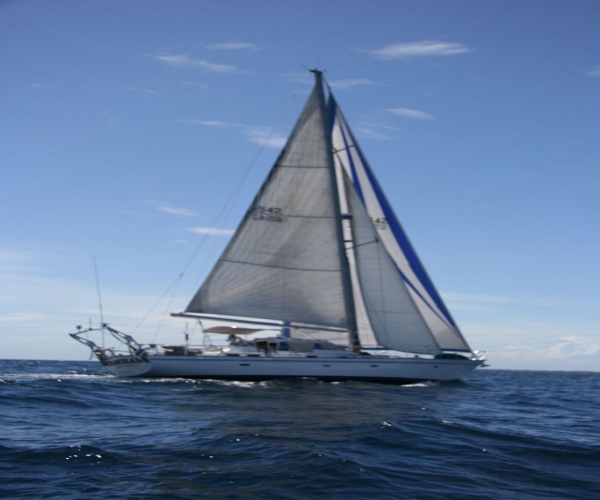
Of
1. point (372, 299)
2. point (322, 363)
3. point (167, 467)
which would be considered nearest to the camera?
point (167, 467)

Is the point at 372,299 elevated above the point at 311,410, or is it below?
above

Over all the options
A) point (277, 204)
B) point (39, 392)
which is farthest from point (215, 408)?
point (277, 204)

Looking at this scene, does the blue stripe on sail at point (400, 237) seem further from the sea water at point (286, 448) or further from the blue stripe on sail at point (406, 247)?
the sea water at point (286, 448)

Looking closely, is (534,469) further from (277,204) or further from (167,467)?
(277,204)

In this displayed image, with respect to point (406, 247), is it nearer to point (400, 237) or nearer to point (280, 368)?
point (400, 237)

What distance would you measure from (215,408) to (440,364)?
600 inches

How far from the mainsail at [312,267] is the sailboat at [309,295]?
0.05m

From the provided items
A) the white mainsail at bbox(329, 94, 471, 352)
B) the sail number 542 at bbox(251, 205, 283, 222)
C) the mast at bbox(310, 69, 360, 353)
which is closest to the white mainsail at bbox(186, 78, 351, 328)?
the sail number 542 at bbox(251, 205, 283, 222)

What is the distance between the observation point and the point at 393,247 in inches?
1328

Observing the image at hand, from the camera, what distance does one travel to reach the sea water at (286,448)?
34.2 feet

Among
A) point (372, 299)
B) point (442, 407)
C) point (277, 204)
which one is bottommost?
point (442, 407)

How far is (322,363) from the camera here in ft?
99.3

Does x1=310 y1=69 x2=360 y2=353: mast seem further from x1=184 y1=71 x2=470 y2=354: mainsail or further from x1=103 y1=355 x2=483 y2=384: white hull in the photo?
x1=103 y1=355 x2=483 y2=384: white hull

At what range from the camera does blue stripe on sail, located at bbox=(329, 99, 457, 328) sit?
1310 inches
